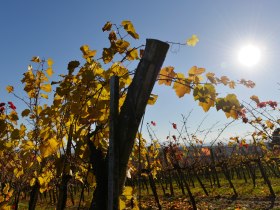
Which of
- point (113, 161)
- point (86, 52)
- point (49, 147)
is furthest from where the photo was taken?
point (86, 52)

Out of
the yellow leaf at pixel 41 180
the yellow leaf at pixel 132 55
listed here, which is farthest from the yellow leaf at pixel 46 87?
the yellow leaf at pixel 132 55

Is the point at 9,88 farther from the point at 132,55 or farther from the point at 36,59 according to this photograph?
the point at 132,55

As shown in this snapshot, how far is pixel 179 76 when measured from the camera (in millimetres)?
2467

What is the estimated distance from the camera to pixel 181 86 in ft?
8.12

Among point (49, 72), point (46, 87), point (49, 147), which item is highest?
point (49, 72)

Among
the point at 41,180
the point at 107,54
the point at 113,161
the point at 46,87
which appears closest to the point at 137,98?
the point at 113,161

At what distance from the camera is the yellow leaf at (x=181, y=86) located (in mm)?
2436

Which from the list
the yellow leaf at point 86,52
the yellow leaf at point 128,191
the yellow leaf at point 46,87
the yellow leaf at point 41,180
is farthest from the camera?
the yellow leaf at point 41,180

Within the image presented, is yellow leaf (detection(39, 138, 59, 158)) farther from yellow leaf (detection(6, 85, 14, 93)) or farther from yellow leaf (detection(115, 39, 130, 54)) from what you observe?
yellow leaf (detection(6, 85, 14, 93))

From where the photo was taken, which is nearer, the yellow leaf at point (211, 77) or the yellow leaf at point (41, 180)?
the yellow leaf at point (211, 77)

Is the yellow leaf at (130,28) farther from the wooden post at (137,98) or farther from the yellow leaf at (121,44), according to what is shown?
the wooden post at (137,98)

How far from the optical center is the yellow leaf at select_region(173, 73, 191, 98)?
7.99ft

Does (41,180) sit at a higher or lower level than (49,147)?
lower

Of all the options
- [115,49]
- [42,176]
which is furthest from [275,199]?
[115,49]
